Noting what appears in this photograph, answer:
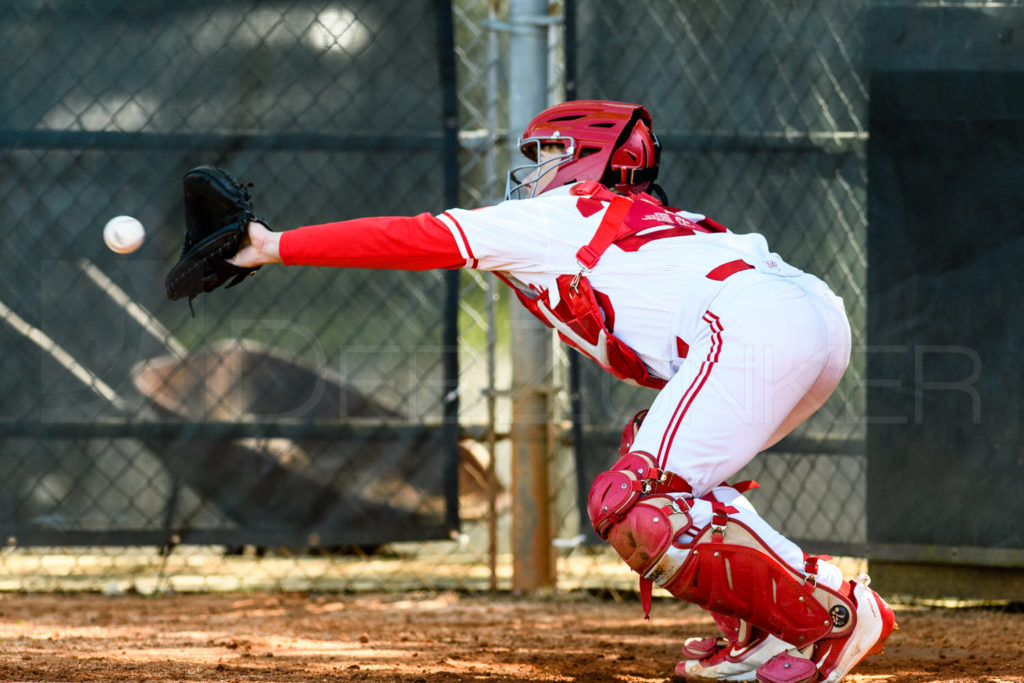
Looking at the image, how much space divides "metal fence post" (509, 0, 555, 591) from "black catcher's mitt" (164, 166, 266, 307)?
1685 mm

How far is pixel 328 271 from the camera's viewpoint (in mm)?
4039

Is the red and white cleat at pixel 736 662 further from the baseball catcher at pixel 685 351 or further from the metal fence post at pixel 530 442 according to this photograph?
the metal fence post at pixel 530 442

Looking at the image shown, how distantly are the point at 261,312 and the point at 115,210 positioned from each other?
0.68 meters

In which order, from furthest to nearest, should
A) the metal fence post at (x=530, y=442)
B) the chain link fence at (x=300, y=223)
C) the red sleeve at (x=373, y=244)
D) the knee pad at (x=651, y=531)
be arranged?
the metal fence post at (x=530, y=442) < the chain link fence at (x=300, y=223) < the red sleeve at (x=373, y=244) < the knee pad at (x=651, y=531)

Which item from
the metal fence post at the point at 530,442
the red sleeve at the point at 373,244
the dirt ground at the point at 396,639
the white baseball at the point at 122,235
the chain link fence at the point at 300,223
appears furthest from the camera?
the metal fence post at the point at 530,442

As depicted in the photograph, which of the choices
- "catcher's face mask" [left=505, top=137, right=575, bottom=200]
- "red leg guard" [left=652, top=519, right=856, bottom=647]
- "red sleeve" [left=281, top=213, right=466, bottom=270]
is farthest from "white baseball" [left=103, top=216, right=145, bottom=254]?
"red leg guard" [left=652, top=519, right=856, bottom=647]

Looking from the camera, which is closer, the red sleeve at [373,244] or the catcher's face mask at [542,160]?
the red sleeve at [373,244]

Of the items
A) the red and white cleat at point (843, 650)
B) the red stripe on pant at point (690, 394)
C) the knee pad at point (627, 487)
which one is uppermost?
the red stripe on pant at point (690, 394)

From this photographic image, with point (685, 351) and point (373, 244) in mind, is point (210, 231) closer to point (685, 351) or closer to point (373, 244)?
point (373, 244)

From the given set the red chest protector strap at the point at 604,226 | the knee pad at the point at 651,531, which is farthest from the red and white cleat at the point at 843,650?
the red chest protector strap at the point at 604,226

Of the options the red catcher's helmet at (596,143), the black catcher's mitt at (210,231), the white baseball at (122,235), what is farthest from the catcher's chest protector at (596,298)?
the white baseball at (122,235)

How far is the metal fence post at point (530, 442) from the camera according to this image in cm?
414

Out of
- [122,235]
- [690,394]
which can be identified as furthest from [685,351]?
[122,235]

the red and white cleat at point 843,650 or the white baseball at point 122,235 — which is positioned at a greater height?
the white baseball at point 122,235
